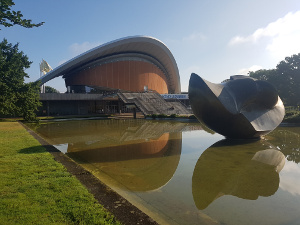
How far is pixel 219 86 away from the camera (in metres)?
11.5

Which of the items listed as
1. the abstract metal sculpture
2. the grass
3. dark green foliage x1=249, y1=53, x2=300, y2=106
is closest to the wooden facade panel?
dark green foliage x1=249, y1=53, x2=300, y2=106

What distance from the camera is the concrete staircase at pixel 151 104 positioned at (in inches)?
1309

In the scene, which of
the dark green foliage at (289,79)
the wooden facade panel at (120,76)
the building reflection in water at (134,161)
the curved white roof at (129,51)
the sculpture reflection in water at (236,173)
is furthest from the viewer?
the wooden facade panel at (120,76)

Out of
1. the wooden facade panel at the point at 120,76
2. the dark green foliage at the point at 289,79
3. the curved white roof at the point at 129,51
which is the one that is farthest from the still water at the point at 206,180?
the wooden facade panel at the point at 120,76

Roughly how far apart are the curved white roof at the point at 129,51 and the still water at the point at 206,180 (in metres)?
30.7

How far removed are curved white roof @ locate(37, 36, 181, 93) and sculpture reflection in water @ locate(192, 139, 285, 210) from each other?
32.6 meters

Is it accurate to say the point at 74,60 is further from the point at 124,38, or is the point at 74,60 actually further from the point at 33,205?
the point at 33,205

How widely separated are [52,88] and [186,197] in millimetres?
106006

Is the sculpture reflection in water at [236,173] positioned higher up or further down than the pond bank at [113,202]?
further down

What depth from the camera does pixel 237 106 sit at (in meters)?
11.0

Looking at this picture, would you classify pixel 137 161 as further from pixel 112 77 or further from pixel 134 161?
pixel 112 77

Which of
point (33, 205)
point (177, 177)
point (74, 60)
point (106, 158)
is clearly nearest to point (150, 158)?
point (106, 158)

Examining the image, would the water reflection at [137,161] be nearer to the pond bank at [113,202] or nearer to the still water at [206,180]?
the still water at [206,180]

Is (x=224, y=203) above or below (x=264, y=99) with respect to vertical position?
below
